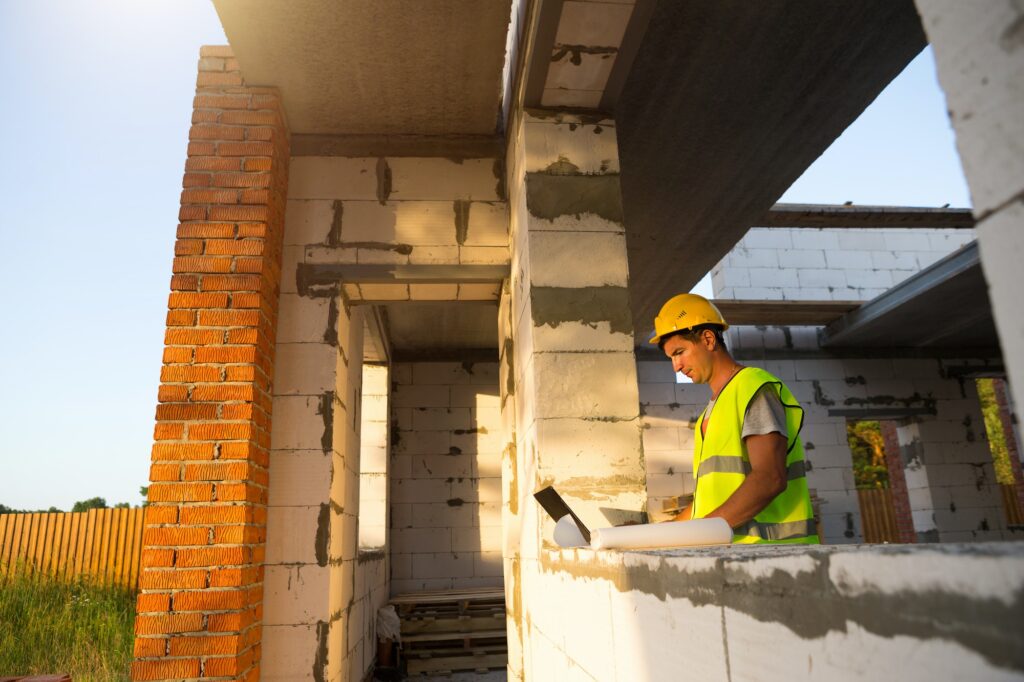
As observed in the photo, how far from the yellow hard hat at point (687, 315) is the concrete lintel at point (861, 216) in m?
4.14

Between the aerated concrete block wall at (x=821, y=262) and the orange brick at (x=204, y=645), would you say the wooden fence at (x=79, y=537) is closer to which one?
the orange brick at (x=204, y=645)

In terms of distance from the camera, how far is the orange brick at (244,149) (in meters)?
3.98

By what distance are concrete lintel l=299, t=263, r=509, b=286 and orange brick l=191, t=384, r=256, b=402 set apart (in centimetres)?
92

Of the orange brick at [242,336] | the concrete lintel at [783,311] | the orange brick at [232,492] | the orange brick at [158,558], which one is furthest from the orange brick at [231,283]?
the concrete lintel at [783,311]

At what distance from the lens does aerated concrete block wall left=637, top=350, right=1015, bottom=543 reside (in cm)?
901

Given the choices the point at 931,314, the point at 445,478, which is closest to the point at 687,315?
the point at 445,478

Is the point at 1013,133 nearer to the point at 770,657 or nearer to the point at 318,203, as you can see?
the point at 770,657

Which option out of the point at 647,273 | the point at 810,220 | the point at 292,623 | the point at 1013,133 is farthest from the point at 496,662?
the point at 1013,133

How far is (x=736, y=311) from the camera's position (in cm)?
823

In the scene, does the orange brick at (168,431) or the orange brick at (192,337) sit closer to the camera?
the orange brick at (168,431)

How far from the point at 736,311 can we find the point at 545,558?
6.08 meters

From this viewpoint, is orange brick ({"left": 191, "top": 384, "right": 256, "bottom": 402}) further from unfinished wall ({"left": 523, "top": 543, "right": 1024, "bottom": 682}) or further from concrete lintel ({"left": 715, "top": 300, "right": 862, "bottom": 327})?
concrete lintel ({"left": 715, "top": 300, "right": 862, "bottom": 327})

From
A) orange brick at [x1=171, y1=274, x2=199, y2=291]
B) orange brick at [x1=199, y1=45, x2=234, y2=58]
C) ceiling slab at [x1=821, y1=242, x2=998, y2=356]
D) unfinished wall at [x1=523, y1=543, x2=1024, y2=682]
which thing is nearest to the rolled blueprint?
unfinished wall at [x1=523, y1=543, x2=1024, y2=682]

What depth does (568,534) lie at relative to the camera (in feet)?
7.79
